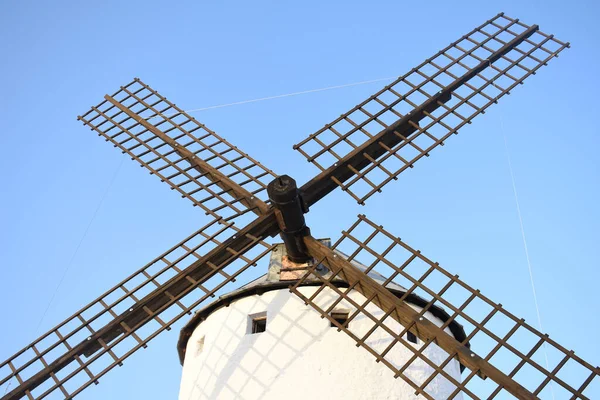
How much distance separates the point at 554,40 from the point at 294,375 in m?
5.29

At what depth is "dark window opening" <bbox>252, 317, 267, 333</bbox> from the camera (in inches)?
267

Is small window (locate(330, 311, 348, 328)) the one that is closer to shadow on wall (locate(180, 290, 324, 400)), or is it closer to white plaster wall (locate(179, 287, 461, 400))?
white plaster wall (locate(179, 287, 461, 400))

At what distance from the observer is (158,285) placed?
6477 mm

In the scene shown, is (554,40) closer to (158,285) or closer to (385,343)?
(385,343)

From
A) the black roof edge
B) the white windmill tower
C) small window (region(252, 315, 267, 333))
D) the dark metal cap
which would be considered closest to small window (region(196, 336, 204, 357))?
the white windmill tower

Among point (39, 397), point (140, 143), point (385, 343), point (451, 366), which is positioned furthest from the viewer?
point (140, 143)

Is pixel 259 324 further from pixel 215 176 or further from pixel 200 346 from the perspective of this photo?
pixel 215 176

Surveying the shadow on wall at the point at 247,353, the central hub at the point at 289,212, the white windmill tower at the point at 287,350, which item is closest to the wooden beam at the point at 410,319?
the central hub at the point at 289,212

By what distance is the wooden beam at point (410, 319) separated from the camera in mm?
5184

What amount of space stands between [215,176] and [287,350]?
2142mm

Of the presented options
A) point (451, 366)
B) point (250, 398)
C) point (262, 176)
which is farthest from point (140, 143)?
point (451, 366)

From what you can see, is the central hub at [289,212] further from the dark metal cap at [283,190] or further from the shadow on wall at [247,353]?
the shadow on wall at [247,353]

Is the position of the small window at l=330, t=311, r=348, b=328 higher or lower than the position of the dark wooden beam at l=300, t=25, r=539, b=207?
lower

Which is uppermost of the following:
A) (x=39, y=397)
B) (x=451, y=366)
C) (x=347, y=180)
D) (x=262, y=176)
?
(x=262, y=176)
